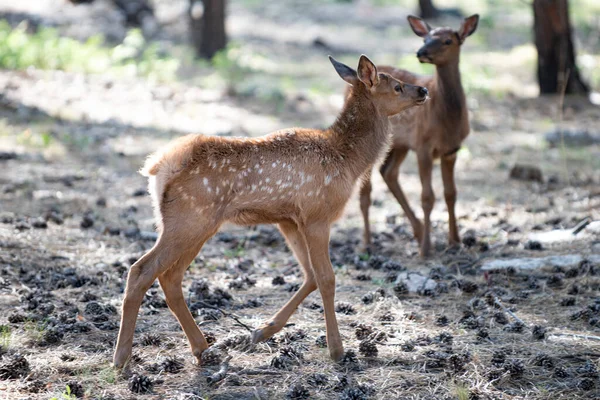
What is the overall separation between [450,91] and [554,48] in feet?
27.1

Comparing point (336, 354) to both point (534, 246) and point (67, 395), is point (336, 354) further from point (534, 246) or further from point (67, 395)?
Result: point (534, 246)

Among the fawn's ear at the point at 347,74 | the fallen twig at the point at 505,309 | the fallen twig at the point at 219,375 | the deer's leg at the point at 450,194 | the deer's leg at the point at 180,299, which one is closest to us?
the fallen twig at the point at 219,375

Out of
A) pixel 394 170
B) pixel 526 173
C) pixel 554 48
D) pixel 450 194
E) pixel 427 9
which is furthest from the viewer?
pixel 427 9

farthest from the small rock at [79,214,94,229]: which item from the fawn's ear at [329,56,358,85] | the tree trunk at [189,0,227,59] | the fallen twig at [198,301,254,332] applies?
the tree trunk at [189,0,227,59]

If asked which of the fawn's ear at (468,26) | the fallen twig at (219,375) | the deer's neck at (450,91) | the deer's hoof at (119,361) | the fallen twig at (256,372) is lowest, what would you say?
the fallen twig at (256,372)

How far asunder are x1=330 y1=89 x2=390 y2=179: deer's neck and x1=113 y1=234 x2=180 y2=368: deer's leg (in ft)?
5.80

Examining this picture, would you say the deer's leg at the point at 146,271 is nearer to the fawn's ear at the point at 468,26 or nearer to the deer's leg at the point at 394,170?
the deer's leg at the point at 394,170

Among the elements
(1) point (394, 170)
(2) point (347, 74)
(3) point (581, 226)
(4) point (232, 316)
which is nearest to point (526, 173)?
(1) point (394, 170)

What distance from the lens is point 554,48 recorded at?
16969 mm

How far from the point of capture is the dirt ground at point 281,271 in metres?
5.71

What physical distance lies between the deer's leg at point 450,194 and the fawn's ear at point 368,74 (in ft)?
10.7

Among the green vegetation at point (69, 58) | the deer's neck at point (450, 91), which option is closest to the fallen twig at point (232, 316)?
the deer's neck at point (450, 91)

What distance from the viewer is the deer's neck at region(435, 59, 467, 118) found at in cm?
977

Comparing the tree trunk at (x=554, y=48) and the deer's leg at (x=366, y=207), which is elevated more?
the tree trunk at (x=554, y=48)
